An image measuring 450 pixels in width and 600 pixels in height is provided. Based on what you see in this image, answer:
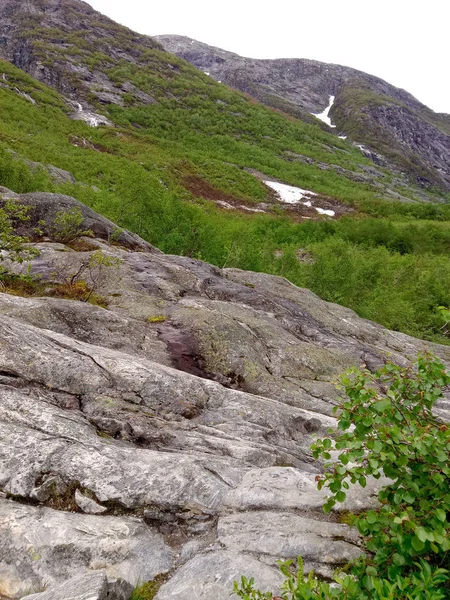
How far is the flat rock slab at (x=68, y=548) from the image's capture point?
18.7 feet

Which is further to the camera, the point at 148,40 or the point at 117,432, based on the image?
the point at 148,40

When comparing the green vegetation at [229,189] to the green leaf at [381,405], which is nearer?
the green leaf at [381,405]

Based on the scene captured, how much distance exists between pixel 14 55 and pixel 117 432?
610ft

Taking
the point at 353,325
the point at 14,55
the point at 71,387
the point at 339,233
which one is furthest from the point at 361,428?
the point at 14,55

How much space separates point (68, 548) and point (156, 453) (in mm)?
2242

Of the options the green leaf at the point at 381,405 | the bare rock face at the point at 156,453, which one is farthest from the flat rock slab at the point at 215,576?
the green leaf at the point at 381,405

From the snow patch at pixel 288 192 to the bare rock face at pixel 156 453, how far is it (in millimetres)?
80244

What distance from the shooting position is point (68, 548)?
5996mm

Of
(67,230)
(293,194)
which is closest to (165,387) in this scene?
(67,230)

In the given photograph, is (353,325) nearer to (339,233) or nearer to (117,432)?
(117,432)

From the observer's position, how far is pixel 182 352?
14289mm

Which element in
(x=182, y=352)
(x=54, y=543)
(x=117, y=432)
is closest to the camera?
(x=54, y=543)

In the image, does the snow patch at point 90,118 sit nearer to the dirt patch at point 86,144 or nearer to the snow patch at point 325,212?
the dirt patch at point 86,144

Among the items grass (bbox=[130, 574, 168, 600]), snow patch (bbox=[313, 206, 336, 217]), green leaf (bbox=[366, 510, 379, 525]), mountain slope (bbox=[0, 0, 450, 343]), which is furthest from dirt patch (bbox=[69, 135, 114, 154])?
green leaf (bbox=[366, 510, 379, 525])
